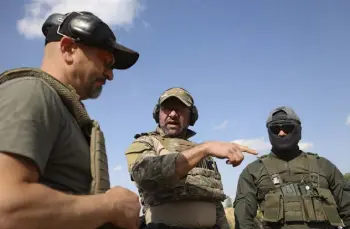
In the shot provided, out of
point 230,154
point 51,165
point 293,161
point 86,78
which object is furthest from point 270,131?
point 51,165

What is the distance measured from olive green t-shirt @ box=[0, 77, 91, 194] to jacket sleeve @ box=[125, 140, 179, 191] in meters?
1.24

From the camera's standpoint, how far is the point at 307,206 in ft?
16.4

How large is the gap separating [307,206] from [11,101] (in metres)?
4.51

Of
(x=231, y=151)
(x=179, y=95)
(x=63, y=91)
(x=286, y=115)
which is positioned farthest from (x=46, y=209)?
(x=286, y=115)

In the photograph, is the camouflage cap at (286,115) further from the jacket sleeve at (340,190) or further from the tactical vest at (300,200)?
the jacket sleeve at (340,190)

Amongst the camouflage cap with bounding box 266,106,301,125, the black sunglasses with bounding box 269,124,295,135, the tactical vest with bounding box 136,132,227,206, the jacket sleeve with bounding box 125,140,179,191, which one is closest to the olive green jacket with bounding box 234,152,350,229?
the black sunglasses with bounding box 269,124,295,135

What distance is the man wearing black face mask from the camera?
196 inches

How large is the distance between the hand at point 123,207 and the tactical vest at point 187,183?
4.88 ft

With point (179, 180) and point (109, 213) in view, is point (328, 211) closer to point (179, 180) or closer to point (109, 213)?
point (179, 180)

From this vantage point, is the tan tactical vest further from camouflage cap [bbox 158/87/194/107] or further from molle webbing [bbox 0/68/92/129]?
camouflage cap [bbox 158/87/194/107]

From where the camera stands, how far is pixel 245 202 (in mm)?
5137

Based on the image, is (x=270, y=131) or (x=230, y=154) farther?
(x=270, y=131)

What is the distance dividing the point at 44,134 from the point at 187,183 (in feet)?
6.73

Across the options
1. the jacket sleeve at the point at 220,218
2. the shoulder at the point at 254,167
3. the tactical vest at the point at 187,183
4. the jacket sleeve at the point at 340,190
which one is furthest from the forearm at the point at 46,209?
the jacket sleeve at the point at 340,190
